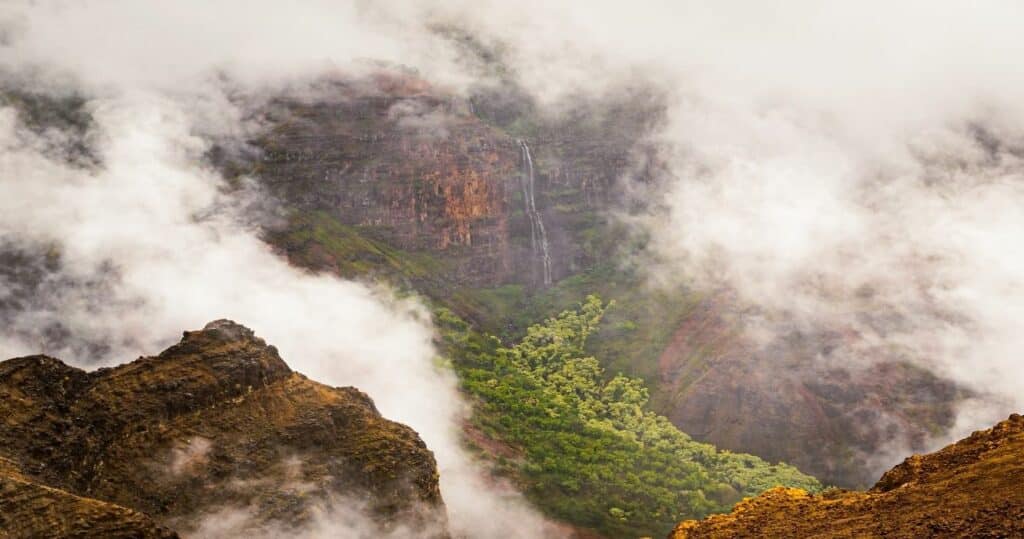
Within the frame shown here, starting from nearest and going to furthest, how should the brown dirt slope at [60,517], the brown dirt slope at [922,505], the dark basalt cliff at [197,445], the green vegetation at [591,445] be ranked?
the brown dirt slope at [922,505]
the brown dirt slope at [60,517]
the dark basalt cliff at [197,445]
the green vegetation at [591,445]

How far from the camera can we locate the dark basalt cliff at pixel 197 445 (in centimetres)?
5569

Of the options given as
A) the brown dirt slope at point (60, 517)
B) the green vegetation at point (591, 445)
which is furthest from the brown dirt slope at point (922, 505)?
the green vegetation at point (591, 445)

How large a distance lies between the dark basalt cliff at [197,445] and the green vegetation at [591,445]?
158 ft

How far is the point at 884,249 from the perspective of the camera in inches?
7259

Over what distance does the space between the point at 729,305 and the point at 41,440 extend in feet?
468

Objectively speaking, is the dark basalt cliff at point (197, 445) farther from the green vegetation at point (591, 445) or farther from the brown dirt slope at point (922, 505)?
the green vegetation at point (591, 445)

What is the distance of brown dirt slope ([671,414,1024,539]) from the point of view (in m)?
41.5

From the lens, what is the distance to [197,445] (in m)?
66.2

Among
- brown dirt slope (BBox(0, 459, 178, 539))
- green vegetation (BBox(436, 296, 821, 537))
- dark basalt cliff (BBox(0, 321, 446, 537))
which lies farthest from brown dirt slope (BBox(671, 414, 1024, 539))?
green vegetation (BBox(436, 296, 821, 537))

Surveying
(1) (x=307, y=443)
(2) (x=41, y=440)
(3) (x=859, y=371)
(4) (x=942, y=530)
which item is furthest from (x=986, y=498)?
(3) (x=859, y=371)

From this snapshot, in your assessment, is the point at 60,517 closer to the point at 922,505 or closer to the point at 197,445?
the point at 197,445

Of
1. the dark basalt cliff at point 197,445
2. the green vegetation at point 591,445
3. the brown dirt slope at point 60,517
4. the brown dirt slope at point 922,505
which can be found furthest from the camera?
the green vegetation at point 591,445

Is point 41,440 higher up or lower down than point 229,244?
lower down

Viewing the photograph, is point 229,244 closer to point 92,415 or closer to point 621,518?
point 621,518
